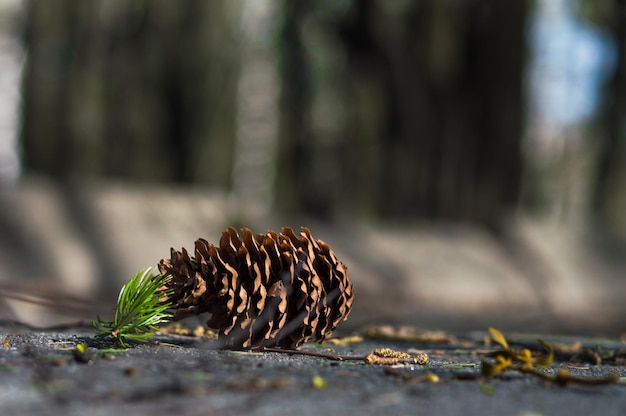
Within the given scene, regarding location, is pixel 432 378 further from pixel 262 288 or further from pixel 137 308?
pixel 137 308

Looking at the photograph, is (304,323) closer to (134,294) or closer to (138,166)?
(134,294)

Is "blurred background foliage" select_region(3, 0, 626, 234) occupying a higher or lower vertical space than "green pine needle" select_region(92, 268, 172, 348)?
higher

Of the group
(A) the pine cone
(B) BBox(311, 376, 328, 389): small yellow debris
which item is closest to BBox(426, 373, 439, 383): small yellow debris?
(B) BBox(311, 376, 328, 389): small yellow debris

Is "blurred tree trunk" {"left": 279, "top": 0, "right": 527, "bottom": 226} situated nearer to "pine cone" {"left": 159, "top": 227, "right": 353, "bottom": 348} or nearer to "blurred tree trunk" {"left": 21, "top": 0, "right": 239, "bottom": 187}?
"blurred tree trunk" {"left": 21, "top": 0, "right": 239, "bottom": 187}

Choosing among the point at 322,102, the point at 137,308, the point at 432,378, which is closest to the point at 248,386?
the point at 432,378

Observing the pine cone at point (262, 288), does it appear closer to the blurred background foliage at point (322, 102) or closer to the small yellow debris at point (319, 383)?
the small yellow debris at point (319, 383)

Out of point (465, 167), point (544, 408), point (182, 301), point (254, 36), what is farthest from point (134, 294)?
point (254, 36)

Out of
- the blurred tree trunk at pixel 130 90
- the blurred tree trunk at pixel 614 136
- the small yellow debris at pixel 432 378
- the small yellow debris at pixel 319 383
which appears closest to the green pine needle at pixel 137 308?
the small yellow debris at pixel 319 383
